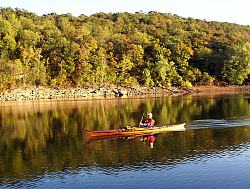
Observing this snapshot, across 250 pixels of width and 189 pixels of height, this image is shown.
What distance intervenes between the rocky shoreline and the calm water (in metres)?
38.9

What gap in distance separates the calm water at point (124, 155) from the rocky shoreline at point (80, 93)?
128 feet

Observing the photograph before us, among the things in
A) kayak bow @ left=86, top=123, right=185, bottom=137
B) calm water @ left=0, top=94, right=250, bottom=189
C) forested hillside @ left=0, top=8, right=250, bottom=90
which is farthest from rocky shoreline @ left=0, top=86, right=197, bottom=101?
kayak bow @ left=86, top=123, right=185, bottom=137

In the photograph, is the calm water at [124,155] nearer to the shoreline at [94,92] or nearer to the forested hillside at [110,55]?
the shoreline at [94,92]

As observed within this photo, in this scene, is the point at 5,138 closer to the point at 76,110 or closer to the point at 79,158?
the point at 79,158

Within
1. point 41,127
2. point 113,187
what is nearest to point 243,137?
point 113,187

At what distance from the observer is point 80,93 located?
10075 centimetres

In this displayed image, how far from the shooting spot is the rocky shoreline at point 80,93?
93.3 m

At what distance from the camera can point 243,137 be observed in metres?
40.2

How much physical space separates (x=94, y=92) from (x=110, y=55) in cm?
1574

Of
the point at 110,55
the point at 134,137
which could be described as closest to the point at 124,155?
the point at 134,137

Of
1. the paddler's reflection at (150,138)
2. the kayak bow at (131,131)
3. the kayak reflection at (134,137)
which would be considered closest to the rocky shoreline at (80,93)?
the kayak bow at (131,131)

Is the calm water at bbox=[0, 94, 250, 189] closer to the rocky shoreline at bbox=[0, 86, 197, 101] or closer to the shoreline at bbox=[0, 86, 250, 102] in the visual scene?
the rocky shoreline at bbox=[0, 86, 197, 101]

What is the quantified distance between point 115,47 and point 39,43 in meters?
21.0

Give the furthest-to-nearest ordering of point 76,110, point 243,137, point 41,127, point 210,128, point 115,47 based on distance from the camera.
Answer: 1. point 115,47
2. point 76,110
3. point 41,127
4. point 210,128
5. point 243,137
